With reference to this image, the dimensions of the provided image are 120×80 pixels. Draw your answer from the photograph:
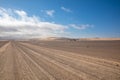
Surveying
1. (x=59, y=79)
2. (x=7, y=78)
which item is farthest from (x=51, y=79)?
(x=7, y=78)

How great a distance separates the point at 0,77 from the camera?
8.56 m

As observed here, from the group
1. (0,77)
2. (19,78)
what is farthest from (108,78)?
(0,77)

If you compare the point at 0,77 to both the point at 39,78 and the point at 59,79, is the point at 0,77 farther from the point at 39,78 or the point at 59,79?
the point at 59,79

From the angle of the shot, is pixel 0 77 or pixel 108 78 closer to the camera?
pixel 108 78

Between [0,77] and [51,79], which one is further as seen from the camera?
[0,77]

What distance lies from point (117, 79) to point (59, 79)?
3.24 meters

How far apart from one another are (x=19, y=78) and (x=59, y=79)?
7.83 ft

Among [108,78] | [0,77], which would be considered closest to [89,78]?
[108,78]

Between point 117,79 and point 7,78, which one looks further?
point 7,78

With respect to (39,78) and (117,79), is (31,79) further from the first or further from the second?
(117,79)

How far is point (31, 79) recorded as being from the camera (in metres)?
8.02

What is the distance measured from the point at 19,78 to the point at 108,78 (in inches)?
203

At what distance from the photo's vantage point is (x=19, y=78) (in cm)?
826

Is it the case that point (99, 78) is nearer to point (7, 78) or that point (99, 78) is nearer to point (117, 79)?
point (117, 79)
